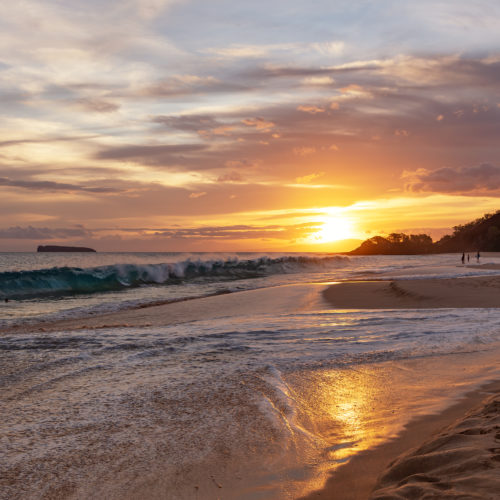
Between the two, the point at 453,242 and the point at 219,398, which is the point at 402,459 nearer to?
the point at 219,398

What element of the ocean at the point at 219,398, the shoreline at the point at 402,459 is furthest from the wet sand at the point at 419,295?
the shoreline at the point at 402,459

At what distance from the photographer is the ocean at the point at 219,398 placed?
346 cm

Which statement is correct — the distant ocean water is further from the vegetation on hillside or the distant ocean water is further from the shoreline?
the vegetation on hillside

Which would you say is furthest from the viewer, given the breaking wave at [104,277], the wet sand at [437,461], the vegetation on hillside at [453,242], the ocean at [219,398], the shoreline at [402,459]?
the vegetation on hillside at [453,242]

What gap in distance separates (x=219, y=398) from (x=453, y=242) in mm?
165690

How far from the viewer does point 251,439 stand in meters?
4.09

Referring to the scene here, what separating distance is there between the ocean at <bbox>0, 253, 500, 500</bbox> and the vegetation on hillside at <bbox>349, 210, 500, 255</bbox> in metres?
128

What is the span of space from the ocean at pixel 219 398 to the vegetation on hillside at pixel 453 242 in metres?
128

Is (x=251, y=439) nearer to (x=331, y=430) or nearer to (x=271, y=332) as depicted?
(x=331, y=430)

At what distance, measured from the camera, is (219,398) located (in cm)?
521

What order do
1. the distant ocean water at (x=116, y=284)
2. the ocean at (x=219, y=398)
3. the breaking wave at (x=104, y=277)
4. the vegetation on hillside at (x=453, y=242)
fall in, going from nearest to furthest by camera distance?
1. the ocean at (x=219, y=398)
2. the distant ocean water at (x=116, y=284)
3. the breaking wave at (x=104, y=277)
4. the vegetation on hillside at (x=453, y=242)

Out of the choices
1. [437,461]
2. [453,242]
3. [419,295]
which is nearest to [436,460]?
[437,461]

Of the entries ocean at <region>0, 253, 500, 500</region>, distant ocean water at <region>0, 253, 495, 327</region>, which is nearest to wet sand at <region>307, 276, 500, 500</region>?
ocean at <region>0, 253, 500, 500</region>

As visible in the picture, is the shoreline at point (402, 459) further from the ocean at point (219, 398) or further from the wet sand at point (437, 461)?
the ocean at point (219, 398)
